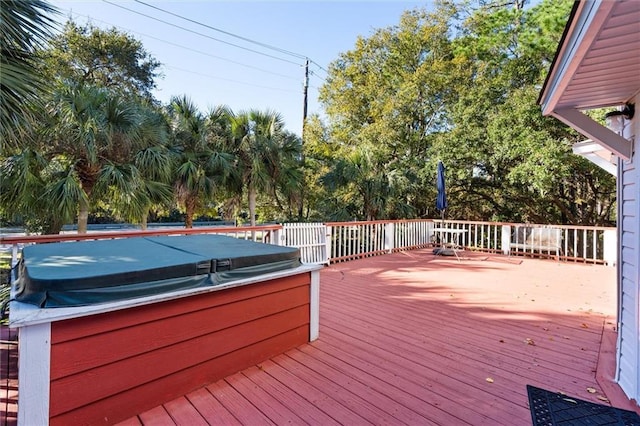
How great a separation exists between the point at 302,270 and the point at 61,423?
1737mm

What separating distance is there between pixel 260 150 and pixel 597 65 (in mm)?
7090

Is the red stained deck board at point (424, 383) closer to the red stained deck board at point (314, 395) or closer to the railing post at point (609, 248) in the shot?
the red stained deck board at point (314, 395)

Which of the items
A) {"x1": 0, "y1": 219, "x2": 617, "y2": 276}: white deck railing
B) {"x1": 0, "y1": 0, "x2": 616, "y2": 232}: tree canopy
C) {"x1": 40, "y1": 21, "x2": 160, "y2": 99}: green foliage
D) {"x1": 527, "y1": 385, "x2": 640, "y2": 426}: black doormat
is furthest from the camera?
{"x1": 40, "y1": 21, "x2": 160, "y2": 99}: green foliage

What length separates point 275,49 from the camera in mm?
13875

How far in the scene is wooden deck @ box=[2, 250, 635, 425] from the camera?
190 centimetres

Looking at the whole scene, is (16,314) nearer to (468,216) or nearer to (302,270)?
(302,270)

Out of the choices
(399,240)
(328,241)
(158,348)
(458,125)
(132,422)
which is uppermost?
(458,125)

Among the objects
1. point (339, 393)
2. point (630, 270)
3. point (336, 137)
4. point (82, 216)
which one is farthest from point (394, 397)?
point (336, 137)

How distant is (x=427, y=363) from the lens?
2.51 metres

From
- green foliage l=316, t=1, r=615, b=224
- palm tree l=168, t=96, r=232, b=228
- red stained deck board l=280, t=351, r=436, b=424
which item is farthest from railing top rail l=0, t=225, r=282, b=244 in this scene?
green foliage l=316, t=1, r=615, b=224

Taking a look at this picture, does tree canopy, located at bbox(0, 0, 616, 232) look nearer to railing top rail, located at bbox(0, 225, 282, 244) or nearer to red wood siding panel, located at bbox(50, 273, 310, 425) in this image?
railing top rail, located at bbox(0, 225, 282, 244)

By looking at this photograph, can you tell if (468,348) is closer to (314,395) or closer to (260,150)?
(314,395)

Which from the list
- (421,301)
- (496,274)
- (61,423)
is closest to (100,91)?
(61,423)

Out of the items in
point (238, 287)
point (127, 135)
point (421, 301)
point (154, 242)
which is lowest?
point (421, 301)
